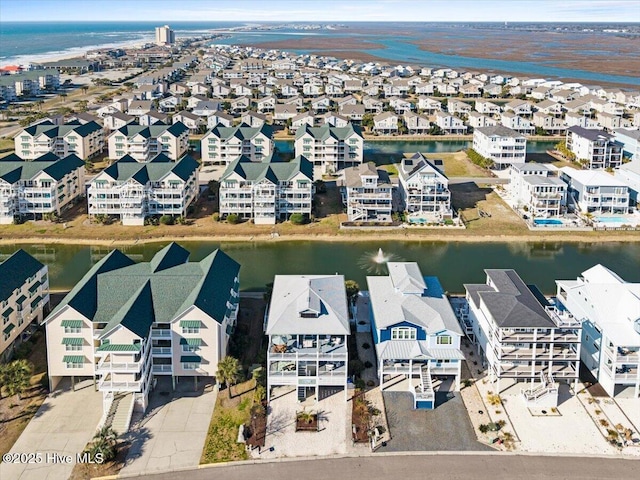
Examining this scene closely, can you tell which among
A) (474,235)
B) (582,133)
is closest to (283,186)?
(474,235)

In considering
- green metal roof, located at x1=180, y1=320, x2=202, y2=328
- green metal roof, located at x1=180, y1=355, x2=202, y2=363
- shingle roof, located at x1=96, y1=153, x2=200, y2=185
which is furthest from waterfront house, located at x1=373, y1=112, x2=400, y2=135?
green metal roof, located at x1=180, y1=355, x2=202, y2=363

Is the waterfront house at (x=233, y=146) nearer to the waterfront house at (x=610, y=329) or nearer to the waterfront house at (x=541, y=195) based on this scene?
the waterfront house at (x=541, y=195)

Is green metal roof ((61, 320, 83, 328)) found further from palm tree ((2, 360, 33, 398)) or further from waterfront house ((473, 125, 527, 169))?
waterfront house ((473, 125, 527, 169))

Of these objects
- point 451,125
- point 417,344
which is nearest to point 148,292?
point 417,344

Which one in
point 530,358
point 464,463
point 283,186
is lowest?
point 464,463

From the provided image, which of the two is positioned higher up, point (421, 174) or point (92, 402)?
point (421, 174)

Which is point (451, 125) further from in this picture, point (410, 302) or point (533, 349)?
point (533, 349)

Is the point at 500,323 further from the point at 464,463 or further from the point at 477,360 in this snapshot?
the point at 464,463
